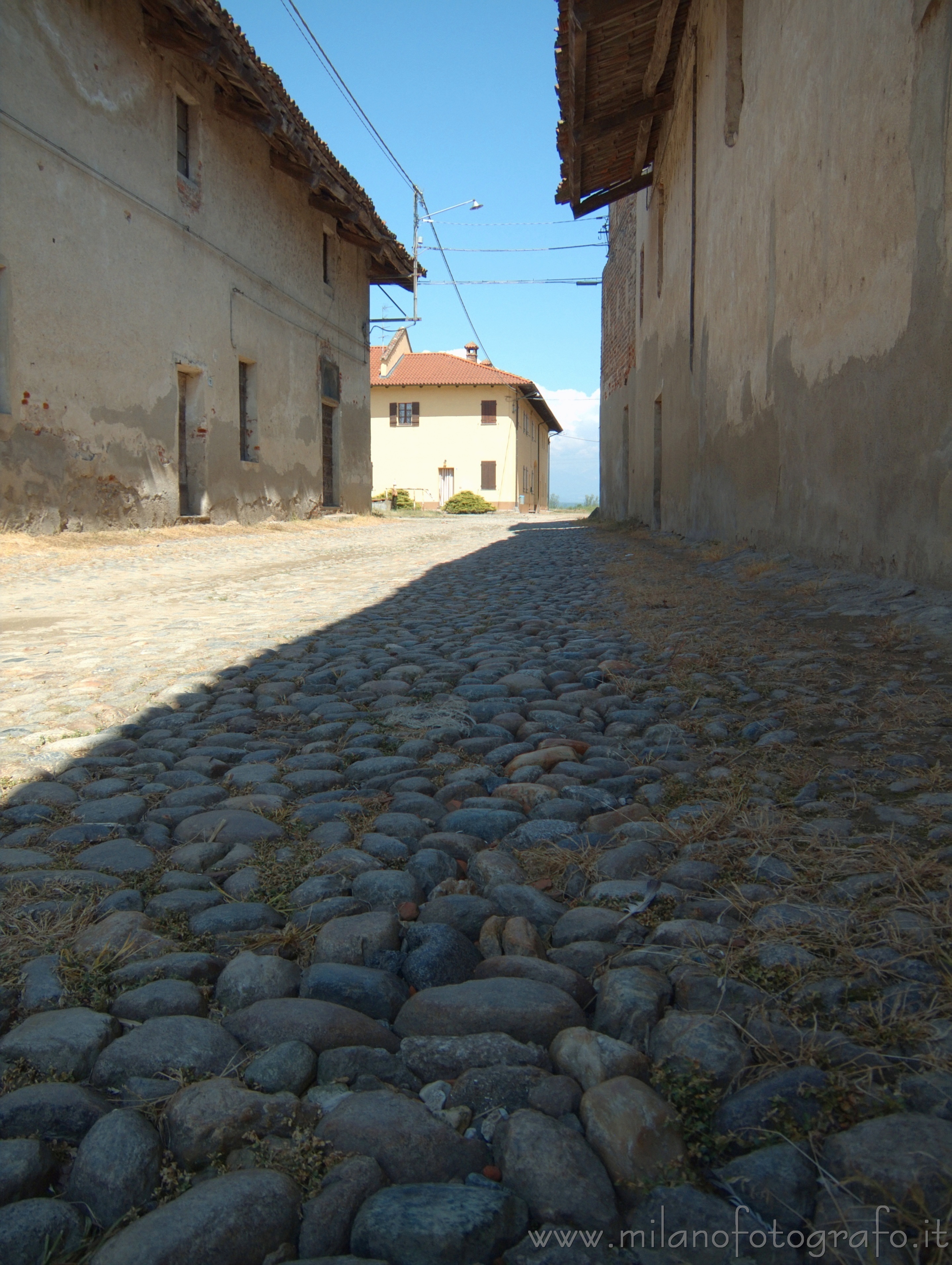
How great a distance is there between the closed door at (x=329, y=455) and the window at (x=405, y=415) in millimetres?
21538

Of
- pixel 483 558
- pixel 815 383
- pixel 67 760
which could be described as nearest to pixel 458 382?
pixel 483 558

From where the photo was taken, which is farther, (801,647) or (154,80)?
(154,80)

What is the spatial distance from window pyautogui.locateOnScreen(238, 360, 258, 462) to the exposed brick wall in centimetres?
617

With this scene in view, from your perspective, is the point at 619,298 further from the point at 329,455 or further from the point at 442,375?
the point at 442,375

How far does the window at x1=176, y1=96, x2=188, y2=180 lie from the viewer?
467 inches

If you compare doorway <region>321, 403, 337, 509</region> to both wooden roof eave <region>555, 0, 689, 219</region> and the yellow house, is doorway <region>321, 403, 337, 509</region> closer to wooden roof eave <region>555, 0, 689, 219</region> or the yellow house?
wooden roof eave <region>555, 0, 689, 219</region>

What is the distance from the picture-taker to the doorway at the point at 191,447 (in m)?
12.4

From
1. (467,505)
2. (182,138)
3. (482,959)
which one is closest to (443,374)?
(467,505)

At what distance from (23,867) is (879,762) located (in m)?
1.91

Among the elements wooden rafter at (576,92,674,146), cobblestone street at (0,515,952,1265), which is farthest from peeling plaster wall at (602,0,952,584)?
wooden rafter at (576,92,674,146)

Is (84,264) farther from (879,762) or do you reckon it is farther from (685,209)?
(879,762)

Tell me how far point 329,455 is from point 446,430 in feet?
70.9

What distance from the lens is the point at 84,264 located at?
9758 mm

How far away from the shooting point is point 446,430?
39062 mm
